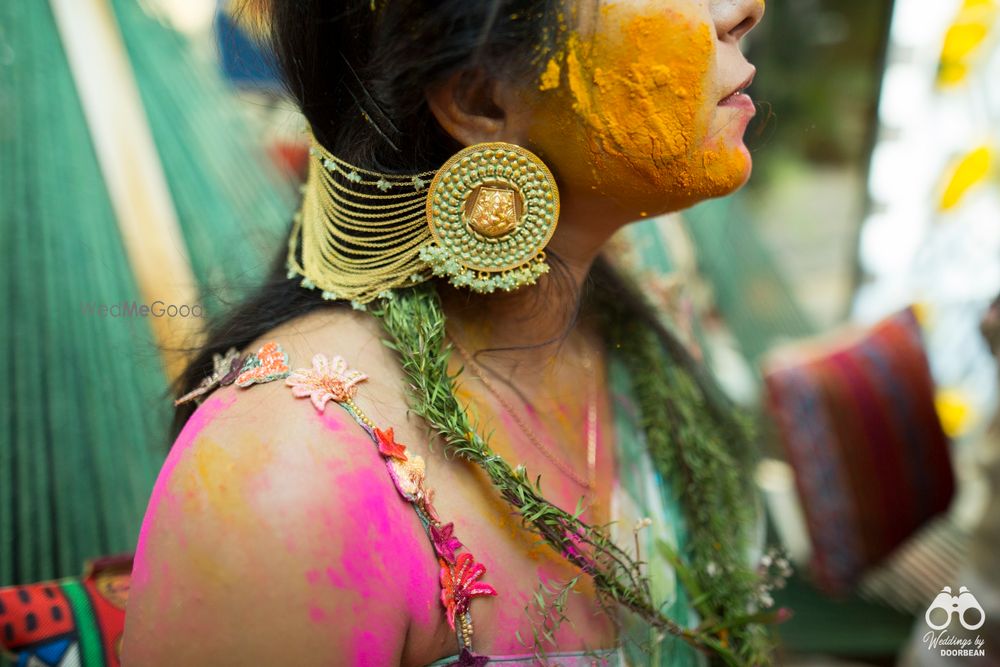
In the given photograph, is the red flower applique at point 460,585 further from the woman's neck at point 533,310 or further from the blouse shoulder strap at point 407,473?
the woman's neck at point 533,310

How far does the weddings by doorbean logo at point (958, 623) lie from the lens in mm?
1588

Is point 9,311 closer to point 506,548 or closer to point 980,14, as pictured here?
point 506,548

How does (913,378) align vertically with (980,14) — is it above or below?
below

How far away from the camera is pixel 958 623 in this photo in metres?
1.63

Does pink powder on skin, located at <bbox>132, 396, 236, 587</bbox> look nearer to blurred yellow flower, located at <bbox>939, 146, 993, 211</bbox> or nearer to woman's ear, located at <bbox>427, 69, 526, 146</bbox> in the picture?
woman's ear, located at <bbox>427, 69, 526, 146</bbox>

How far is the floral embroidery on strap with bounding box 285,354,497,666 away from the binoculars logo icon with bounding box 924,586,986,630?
117 centimetres

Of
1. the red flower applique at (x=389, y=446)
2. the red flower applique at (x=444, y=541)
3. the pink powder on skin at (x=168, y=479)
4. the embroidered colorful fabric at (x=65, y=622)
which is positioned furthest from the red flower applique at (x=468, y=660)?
the embroidered colorful fabric at (x=65, y=622)

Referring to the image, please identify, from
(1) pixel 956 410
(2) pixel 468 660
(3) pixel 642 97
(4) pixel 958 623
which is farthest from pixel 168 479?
(1) pixel 956 410

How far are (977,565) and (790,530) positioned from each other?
2.25 ft

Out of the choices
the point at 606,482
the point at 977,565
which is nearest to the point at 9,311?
the point at 606,482

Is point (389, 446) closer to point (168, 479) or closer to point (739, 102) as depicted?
point (168, 479)

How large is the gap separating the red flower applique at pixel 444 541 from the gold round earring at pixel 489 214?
0.88 ft

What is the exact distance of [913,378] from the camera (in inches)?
80.7

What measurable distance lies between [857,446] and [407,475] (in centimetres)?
145
